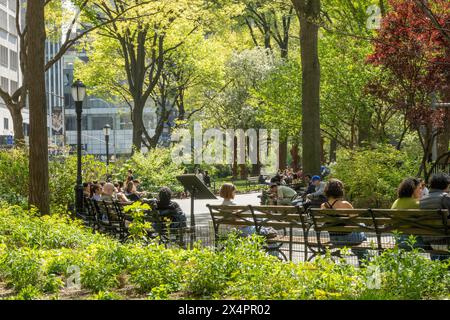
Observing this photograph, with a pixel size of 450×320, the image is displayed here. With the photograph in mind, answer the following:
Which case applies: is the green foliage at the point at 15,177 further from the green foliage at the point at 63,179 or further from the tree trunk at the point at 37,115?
the tree trunk at the point at 37,115

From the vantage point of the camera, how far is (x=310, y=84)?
2586cm

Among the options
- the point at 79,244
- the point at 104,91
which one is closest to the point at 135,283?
the point at 79,244

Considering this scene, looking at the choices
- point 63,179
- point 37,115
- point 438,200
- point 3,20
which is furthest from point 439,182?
point 3,20

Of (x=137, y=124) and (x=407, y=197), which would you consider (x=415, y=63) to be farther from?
(x=137, y=124)

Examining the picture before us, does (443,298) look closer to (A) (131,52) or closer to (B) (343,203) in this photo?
(B) (343,203)

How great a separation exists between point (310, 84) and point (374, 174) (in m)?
3.08

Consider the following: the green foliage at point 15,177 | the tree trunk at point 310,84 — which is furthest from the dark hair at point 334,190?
the green foliage at point 15,177

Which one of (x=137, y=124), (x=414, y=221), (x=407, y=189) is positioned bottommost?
(x=414, y=221)

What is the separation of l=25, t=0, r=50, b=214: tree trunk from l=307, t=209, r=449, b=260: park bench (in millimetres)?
8669

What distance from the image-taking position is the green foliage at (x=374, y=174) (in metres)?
25.3

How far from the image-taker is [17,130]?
3216cm

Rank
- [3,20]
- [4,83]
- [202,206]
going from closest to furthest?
[202,206] → [3,20] → [4,83]

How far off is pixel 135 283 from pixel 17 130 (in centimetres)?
2359

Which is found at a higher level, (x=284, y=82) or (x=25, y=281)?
(x=284, y=82)
